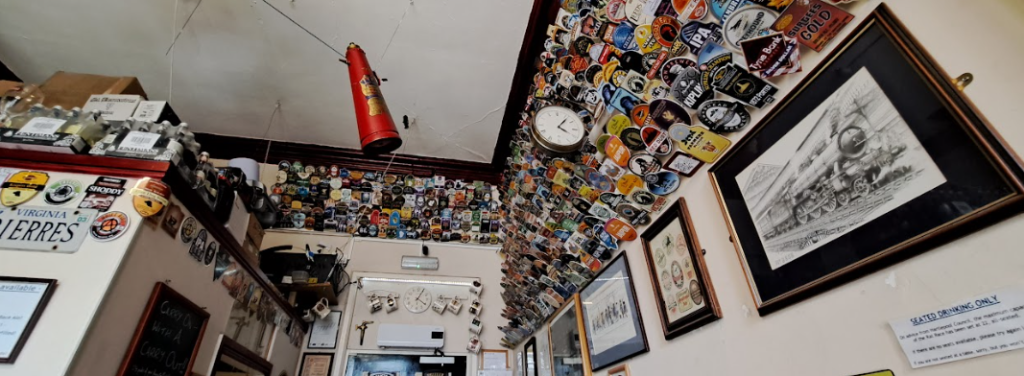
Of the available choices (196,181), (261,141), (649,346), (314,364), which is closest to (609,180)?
(649,346)

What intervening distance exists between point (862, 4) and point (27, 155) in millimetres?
2446

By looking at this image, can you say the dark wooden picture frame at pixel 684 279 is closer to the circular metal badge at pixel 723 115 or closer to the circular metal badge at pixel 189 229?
the circular metal badge at pixel 723 115

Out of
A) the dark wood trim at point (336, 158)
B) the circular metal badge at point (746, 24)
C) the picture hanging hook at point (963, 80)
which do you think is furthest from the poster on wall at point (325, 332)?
the picture hanging hook at point (963, 80)

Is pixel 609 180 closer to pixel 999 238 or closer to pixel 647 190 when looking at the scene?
pixel 647 190

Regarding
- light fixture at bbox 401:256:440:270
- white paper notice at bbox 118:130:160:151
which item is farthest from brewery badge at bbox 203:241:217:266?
light fixture at bbox 401:256:440:270

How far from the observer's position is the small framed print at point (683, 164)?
4.89 ft

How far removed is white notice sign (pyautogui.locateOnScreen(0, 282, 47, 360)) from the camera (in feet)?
3.65

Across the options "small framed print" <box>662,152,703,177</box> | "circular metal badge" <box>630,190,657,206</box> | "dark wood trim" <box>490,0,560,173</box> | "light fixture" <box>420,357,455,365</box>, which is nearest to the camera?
"small framed print" <box>662,152,703,177</box>

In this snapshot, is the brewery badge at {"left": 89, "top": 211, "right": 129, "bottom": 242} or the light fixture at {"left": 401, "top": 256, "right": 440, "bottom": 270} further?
the light fixture at {"left": 401, "top": 256, "right": 440, "bottom": 270}

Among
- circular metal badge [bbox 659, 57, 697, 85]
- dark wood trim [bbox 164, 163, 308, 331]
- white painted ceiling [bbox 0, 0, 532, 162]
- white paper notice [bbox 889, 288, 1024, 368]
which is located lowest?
white paper notice [bbox 889, 288, 1024, 368]

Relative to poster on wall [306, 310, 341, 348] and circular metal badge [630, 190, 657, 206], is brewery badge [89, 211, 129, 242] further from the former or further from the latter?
poster on wall [306, 310, 341, 348]

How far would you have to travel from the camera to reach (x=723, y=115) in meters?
1.32

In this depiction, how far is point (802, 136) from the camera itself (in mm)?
1046

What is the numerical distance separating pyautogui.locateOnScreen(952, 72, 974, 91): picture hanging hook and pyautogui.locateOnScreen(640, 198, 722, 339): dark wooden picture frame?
2.59 feet
